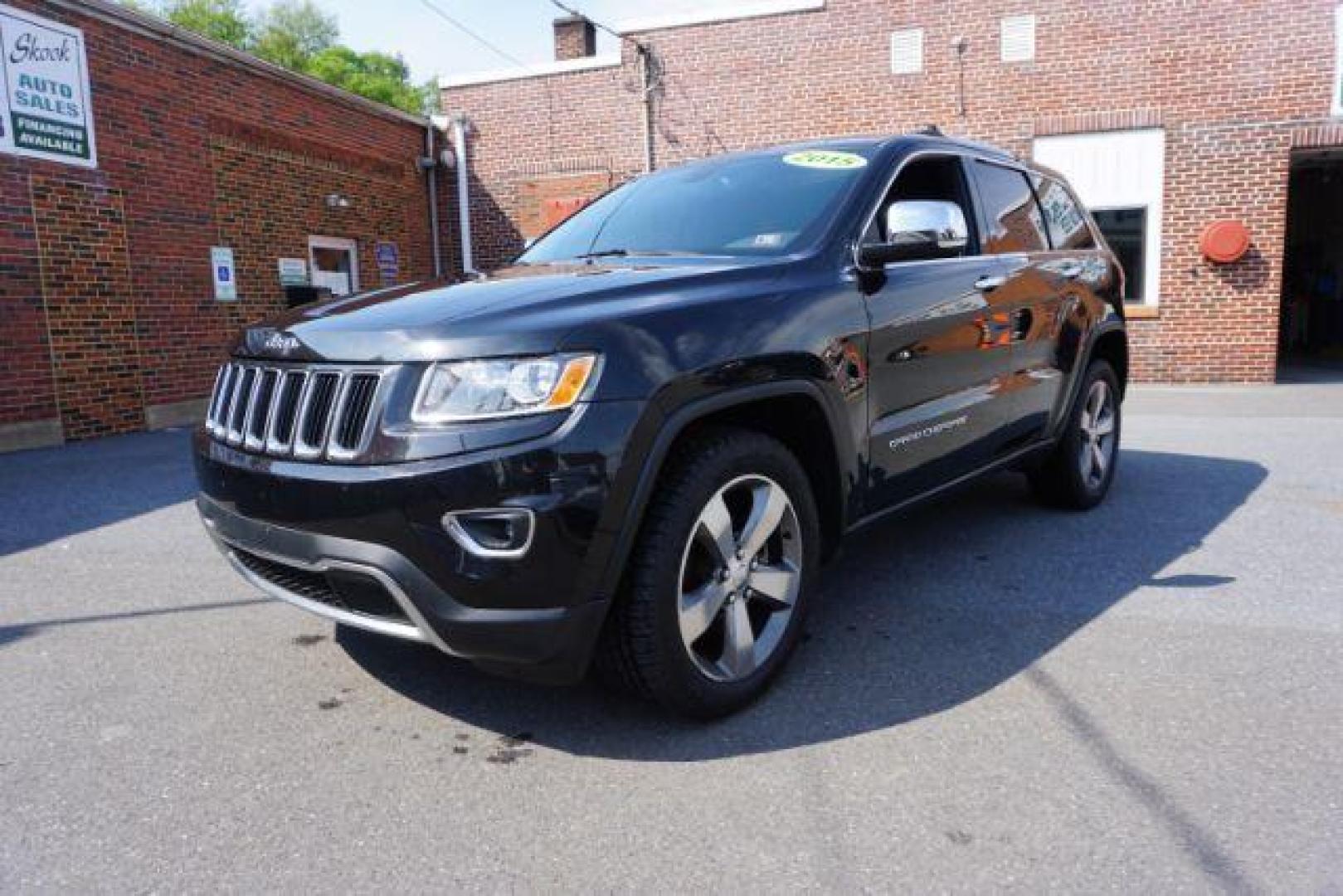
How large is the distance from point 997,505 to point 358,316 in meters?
3.91

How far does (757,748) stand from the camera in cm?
254

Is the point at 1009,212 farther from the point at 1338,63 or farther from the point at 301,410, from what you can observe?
the point at 1338,63

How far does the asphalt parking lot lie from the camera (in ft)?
6.72

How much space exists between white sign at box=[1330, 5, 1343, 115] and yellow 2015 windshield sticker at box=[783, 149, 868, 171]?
1130 centimetres

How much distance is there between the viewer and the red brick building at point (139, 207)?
8.39m

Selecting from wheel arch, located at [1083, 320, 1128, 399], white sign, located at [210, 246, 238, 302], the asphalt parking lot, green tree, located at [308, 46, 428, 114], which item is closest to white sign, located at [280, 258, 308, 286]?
white sign, located at [210, 246, 238, 302]

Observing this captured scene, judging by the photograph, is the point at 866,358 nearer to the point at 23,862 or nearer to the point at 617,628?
the point at 617,628

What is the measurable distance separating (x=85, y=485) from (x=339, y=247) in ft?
23.1

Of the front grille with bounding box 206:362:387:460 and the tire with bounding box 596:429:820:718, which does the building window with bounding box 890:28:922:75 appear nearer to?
the tire with bounding box 596:429:820:718

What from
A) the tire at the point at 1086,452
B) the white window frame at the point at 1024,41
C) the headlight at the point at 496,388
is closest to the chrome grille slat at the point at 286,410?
the headlight at the point at 496,388

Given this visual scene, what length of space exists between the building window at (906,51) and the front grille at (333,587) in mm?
12246

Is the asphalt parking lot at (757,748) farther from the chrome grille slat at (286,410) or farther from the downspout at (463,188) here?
the downspout at (463,188)

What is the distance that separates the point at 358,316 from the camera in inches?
100.0

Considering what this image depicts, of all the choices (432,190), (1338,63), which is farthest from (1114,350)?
(432,190)
